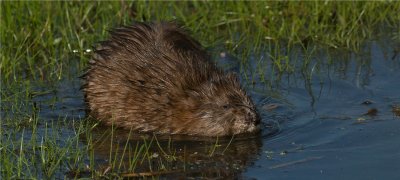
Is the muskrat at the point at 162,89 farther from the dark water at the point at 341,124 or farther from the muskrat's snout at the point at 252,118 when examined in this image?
the dark water at the point at 341,124

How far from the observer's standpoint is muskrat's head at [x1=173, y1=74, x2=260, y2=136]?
6.45 m

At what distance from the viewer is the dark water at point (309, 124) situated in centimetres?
566

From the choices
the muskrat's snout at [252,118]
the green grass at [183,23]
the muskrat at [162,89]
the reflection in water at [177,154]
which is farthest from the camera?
the green grass at [183,23]

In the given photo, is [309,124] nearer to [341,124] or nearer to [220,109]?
[341,124]

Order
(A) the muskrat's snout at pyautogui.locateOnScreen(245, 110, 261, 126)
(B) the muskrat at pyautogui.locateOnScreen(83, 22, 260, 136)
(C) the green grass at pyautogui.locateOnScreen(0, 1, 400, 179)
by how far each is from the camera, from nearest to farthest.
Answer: (A) the muskrat's snout at pyautogui.locateOnScreen(245, 110, 261, 126), (B) the muskrat at pyautogui.locateOnScreen(83, 22, 260, 136), (C) the green grass at pyautogui.locateOnScreen(0, 1, 400, 179)

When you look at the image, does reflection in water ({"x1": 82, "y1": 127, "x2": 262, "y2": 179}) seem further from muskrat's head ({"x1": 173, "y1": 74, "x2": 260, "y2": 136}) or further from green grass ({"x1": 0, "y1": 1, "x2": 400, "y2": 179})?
green grass ({"x1": 0, "y1": 1, "x2": 400, "y2": 179})

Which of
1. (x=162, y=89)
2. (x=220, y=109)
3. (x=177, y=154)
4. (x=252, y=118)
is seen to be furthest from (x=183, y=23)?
(x=177, y=154)

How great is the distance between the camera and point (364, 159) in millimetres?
5773

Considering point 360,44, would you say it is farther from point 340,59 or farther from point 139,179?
point 139,179

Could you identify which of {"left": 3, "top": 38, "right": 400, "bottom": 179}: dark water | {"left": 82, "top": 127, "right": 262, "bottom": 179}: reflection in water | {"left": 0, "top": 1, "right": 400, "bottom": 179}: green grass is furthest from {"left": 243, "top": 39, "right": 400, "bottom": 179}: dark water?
{"left": 0, "top": 1, "right": 400, "bottom": 179}: green grass

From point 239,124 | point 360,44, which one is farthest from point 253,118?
point 360,44

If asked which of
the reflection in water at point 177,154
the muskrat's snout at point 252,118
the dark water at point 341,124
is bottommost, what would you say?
the reflection in water at point 177,154

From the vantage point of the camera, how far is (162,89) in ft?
21.9

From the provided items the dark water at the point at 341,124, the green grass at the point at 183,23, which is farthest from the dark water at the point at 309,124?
the green grass at the point at 183,23
